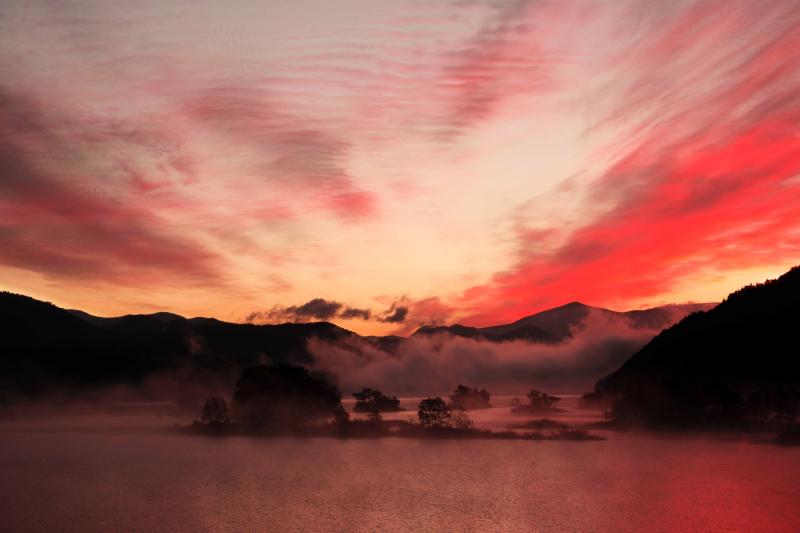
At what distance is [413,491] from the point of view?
129m

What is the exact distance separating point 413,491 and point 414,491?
0.20 metres

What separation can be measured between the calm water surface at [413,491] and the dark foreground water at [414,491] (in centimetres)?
34

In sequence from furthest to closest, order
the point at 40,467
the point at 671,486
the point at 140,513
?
the point at 40,467 → the point at 671,486 → the point at 140,513

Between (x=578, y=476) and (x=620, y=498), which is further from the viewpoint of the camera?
(x=578, y=476)

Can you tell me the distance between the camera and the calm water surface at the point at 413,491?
3870 inches

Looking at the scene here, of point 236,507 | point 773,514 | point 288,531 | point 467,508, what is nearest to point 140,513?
point 236,507

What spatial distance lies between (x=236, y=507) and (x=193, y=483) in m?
32.6

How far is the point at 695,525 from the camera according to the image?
95188mm

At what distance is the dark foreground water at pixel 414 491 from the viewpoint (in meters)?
98.2

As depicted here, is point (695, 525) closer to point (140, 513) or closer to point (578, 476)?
point (578, 476)

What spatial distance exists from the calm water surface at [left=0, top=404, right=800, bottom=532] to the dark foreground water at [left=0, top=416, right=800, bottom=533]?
1.11 ft

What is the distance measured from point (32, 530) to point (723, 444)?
187 metres

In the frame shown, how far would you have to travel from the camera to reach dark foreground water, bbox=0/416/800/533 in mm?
98250

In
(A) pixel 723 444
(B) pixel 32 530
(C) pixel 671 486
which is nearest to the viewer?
(B) pixel 32 530
